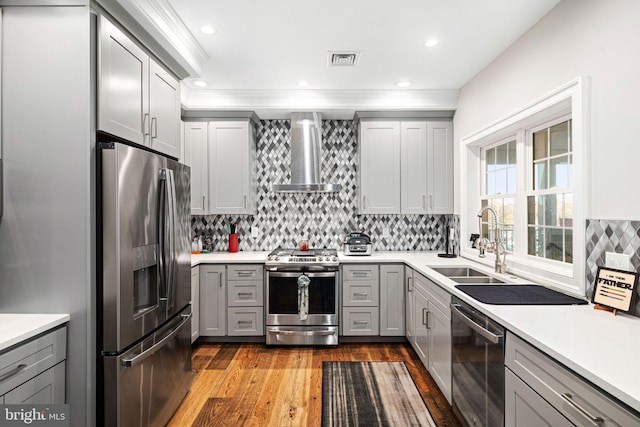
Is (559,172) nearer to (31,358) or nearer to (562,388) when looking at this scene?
(562,388)

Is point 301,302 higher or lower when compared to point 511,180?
lower

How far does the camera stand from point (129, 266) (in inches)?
67.6

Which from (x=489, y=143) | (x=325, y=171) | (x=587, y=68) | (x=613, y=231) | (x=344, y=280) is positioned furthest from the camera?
(x=325, y=171)

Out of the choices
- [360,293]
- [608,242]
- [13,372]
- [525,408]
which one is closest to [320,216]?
[360,293]

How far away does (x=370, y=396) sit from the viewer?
8.28 feet

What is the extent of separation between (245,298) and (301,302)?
0.59 meters

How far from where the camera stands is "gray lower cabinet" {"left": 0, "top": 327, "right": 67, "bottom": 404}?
4.20ft

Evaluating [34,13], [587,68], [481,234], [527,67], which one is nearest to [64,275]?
[34,13]

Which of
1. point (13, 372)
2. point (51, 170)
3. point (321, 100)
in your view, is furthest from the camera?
point (321, 100)

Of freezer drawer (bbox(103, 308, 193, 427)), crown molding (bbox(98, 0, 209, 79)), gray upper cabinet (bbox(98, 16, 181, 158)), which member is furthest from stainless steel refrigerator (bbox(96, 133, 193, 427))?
crown molding (bbox(98, 0, 209, 79))

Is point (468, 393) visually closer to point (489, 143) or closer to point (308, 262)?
point (308, 262)

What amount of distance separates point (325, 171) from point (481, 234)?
6.16ft

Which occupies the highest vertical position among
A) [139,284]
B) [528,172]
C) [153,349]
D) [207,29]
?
[207,29]

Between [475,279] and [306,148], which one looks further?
[306,148]
